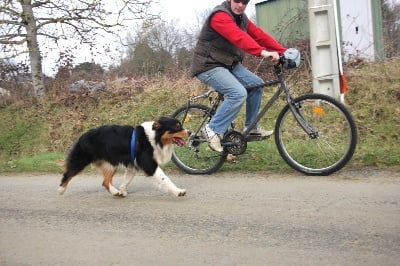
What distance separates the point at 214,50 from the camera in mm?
6230

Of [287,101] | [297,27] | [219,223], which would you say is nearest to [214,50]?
[287,101]

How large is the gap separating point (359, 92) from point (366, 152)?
276 centimetres

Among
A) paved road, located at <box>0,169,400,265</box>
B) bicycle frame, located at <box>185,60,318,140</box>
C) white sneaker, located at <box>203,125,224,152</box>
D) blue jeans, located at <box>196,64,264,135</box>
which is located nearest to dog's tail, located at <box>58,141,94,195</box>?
paved road, located at <box>0,169,400,265</box>

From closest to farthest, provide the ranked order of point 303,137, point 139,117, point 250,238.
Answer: point 250,238 < point 303,137 < point 139,117

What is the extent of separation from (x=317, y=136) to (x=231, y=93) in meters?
1.25

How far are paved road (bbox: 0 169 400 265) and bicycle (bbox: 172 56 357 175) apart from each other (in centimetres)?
29

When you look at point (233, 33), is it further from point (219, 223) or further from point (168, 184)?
point (219, 223)

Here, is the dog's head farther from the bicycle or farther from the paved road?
the bicycle

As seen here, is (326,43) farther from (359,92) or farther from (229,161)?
(229,161)

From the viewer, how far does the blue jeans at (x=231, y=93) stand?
6121 millimetres

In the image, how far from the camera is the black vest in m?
6.16

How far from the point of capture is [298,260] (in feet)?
11.5

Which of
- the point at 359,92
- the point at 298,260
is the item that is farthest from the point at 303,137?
the point at 359,92

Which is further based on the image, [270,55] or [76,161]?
[76,161]
